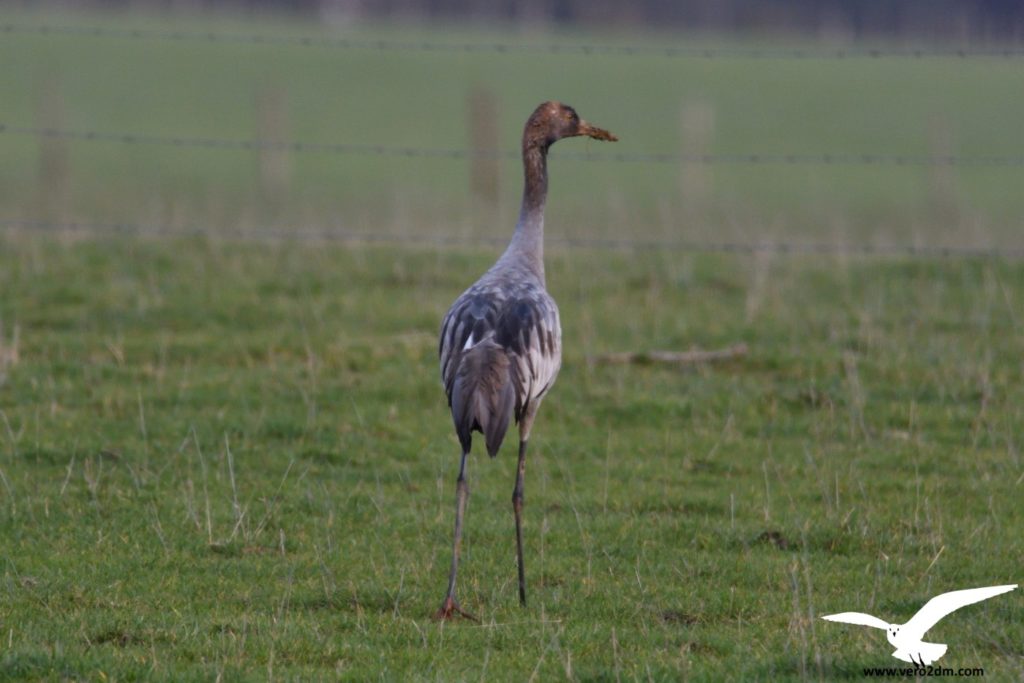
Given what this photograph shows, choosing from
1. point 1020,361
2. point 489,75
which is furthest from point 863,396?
point 489,75

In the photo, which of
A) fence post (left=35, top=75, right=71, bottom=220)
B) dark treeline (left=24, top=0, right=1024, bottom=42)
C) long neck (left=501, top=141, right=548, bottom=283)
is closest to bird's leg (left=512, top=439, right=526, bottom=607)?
long neck (left=501, top=141, right=548, bottom=283)

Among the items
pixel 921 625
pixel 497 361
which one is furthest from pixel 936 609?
pixel 497 361

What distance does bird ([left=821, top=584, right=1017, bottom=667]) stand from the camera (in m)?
6.18

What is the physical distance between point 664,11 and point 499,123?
41.5 metres

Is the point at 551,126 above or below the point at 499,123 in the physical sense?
below

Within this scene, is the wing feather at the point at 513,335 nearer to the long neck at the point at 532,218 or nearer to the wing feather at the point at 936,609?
the long neck at the point at 532,218

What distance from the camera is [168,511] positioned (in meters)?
8.55

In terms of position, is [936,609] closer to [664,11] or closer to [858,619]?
[858,619]

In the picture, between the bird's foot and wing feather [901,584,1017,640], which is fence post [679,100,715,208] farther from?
wing feather [901,584,1017,640]

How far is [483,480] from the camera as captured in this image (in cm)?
955

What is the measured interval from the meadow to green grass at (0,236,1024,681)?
3 cm

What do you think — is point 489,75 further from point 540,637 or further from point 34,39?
point 540,637

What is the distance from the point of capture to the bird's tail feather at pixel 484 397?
277 inches

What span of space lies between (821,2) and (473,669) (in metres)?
61.0
